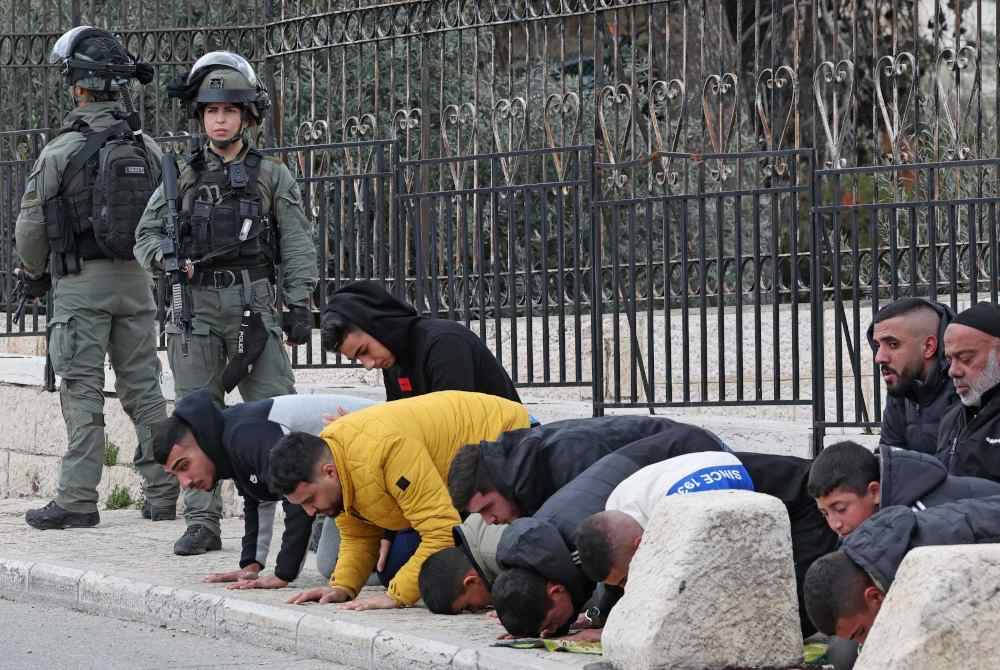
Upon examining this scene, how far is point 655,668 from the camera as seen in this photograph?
5.81 metres

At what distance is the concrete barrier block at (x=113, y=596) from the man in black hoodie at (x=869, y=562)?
3241mm

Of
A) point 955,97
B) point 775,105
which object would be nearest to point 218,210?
point 775,105

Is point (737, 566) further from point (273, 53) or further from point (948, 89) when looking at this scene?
point (273, 53)

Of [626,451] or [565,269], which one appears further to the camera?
[565,269]

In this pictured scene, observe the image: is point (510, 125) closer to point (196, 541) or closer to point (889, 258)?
point (889, 258)

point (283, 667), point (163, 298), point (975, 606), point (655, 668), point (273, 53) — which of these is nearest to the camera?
point (975, 606)

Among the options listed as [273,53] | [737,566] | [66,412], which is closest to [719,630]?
[737,566]

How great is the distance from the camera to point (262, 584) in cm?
774

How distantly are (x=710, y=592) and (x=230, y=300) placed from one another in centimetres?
364

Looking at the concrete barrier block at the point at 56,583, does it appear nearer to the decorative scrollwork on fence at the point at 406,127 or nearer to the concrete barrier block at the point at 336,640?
the concrete barrier block at the point at 336,640

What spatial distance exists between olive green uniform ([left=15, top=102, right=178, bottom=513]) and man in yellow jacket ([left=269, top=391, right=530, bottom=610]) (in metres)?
2.51

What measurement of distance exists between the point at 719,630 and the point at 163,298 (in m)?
6.00

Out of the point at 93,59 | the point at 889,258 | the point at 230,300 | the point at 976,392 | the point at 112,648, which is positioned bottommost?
the point at 112,648

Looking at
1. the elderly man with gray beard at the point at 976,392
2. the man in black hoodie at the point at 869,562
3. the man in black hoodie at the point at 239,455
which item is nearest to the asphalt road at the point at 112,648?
the man in black hoodie at the point at 239,455
